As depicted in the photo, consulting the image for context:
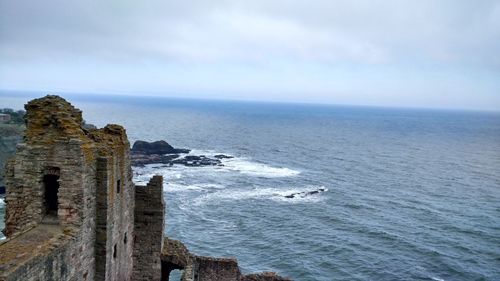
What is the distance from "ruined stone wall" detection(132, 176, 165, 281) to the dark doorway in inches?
249

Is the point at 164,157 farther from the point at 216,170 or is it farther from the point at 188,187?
the point at 188,187

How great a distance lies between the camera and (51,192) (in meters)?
15.8

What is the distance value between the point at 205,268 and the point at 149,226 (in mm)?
7240

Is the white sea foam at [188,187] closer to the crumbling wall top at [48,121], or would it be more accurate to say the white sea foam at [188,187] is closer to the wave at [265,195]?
the wave at [265,195]

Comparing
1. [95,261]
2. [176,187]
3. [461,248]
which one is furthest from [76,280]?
[176,187]

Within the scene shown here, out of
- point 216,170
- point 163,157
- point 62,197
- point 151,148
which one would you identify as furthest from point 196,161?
point 62,197

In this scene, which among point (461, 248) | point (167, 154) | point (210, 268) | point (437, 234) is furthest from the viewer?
point (167, 154)

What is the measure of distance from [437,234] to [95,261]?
52.5m

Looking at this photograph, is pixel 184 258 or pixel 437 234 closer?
pixel 184 258

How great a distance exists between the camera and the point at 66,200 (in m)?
15.3

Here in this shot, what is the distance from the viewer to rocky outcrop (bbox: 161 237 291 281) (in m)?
23.6

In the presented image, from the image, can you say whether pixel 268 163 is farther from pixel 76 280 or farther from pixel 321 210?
pixel 76 280

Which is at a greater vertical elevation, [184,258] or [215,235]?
[184,258]

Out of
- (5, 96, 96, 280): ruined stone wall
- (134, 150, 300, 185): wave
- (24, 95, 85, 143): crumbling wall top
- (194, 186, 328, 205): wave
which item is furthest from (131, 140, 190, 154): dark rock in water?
(5, 96, 96, 280): ruined stone wall
